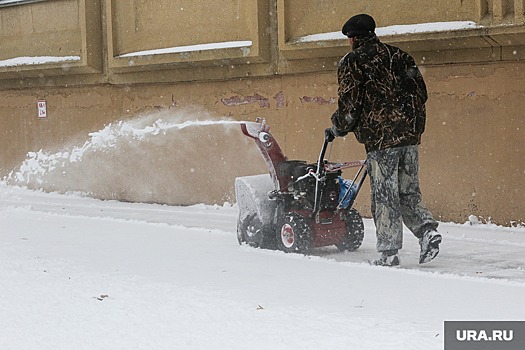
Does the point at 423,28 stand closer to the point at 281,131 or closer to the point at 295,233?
the point at 281,131

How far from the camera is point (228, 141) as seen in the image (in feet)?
44.2

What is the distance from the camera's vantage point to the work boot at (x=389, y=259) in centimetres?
790

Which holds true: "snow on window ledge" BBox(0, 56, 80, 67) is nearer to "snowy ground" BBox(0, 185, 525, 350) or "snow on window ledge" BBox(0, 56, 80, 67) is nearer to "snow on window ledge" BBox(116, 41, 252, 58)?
"snow on window ledge" BBox(116, 41, 252, 58)

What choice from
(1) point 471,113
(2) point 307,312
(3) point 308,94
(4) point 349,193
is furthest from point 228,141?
(2) point 307,312

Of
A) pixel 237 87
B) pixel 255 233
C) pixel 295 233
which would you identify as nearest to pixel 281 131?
pixel 237 87

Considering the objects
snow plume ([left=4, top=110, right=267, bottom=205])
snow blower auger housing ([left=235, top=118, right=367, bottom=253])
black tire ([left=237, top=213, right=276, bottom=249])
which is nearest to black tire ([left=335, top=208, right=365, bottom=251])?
snow blower auger housing ([left=235, top=118, right=367, bottom=253])

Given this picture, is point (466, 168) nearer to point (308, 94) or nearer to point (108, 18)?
point (308, 94)

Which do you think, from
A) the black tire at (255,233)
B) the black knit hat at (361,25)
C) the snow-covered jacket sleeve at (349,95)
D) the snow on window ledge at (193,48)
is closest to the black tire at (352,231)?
the black tire at (255,233)

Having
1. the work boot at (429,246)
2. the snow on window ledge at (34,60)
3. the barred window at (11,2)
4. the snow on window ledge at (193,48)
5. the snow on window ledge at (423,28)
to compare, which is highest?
the barred window at (11,2)

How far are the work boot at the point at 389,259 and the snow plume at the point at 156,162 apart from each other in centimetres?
522

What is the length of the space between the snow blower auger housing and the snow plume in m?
4.16

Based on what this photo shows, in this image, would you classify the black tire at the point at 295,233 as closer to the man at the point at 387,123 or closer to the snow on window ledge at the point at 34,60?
the man at the point at 387,123

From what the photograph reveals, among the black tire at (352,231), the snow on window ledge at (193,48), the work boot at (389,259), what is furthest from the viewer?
the snow on window ledge at (193,48)

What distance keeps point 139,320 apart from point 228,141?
770cm
